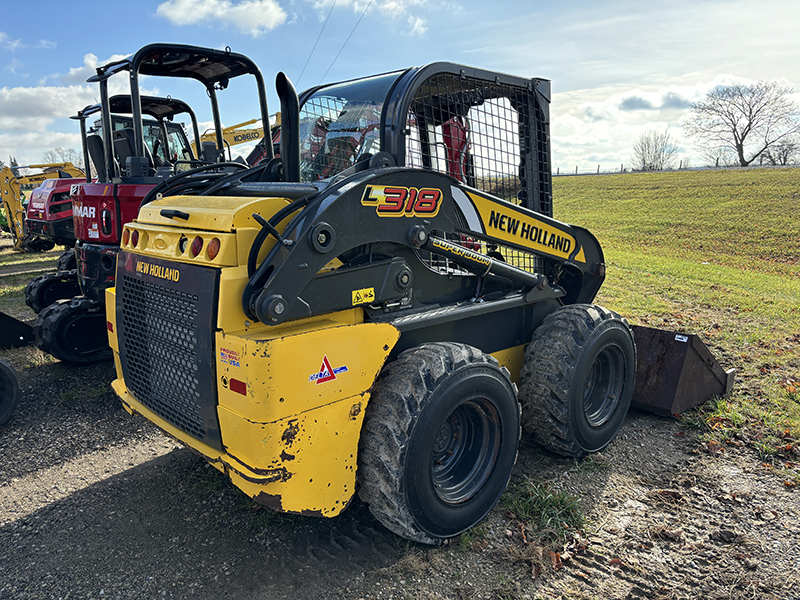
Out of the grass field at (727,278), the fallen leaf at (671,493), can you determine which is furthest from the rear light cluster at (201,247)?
the grass field at (727,278)

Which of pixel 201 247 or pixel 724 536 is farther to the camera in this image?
pixel 724 536

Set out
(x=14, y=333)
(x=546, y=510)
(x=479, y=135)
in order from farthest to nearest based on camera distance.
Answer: (x=14, y=333) < (x=479, y=135) < (x=546, y=510)

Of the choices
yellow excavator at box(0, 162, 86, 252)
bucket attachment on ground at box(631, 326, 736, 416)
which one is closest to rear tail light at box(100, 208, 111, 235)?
bucket attachment on ground at box(631, 326, 736, 416)

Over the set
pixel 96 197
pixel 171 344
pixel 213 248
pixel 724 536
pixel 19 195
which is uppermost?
pixel 19 195

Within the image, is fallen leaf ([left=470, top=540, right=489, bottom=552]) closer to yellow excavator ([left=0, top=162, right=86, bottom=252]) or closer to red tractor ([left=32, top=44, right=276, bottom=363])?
red tractor ([left=32, top=44, right=276, bottom=363])

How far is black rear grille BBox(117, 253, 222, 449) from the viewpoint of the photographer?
2.90 m

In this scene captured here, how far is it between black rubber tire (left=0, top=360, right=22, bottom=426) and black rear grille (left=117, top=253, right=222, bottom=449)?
2.07 meters

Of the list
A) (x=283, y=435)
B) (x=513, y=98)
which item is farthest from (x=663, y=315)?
(x=283, y=435)

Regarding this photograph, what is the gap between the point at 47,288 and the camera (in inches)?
338

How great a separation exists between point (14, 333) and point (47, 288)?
76.7 inches

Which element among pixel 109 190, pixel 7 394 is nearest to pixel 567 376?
pixel 7 394

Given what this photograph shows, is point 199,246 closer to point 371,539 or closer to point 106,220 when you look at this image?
point 371,539

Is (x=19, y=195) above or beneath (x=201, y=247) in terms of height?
above

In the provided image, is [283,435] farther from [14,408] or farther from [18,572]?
[14,408]
